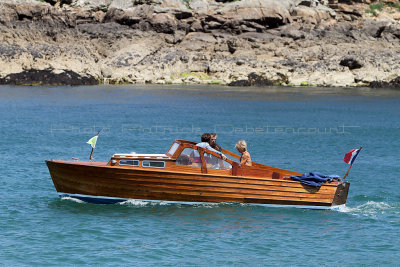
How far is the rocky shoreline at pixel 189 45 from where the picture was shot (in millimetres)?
91188

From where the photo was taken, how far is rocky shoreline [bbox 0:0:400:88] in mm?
91188

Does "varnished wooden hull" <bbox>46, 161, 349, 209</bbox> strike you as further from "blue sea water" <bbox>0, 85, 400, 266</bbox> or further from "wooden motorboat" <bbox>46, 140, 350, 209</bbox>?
"blue sea water" <bbox>0, 85, 400, 266</bbox>

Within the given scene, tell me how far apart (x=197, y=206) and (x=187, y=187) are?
77cm

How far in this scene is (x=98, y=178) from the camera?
1870 cm

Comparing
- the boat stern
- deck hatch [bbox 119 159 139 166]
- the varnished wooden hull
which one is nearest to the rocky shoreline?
the varnished wooden hull

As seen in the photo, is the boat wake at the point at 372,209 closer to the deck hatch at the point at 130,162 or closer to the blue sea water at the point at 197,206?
the blue sea water at the point at 197,206

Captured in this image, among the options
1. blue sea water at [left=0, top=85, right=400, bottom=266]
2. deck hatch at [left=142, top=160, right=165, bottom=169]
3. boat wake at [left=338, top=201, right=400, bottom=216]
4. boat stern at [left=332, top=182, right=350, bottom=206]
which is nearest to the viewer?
blue sea water at [left=0, top=85, right=400, bottom=266]

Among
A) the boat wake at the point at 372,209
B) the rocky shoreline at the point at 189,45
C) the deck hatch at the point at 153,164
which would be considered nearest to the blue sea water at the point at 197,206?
the boat wake at the point at 372,209

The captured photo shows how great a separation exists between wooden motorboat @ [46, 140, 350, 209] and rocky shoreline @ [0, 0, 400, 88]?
71630 mm

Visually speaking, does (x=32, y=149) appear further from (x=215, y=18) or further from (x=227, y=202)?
(x=215, y=18)

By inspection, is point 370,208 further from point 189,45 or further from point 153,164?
point 189,45

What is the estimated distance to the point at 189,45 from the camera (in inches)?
3866

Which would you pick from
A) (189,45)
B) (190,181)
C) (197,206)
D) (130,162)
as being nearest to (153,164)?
(130,162)

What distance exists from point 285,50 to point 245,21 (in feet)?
31.7
